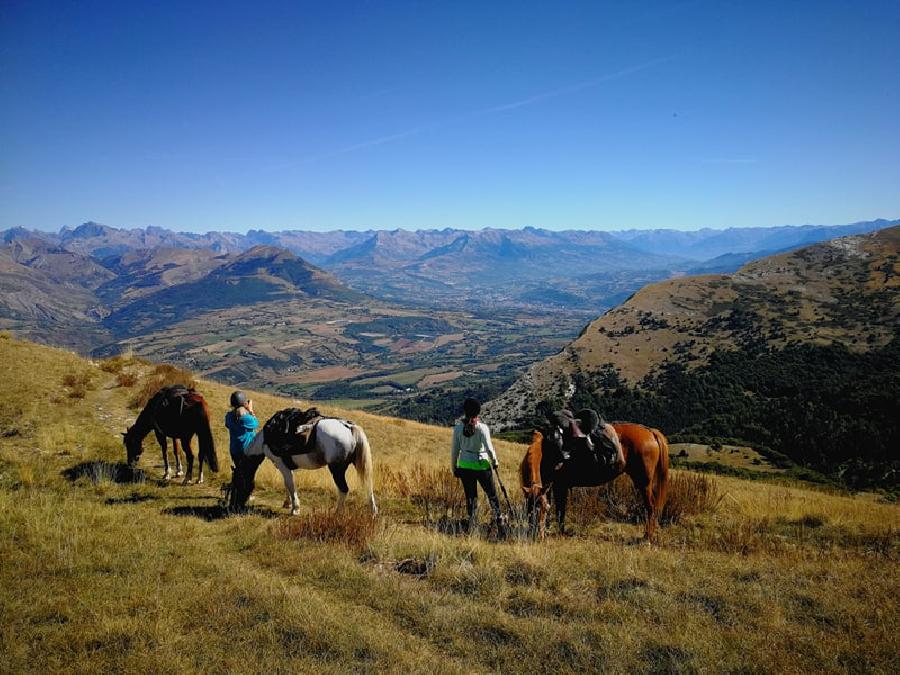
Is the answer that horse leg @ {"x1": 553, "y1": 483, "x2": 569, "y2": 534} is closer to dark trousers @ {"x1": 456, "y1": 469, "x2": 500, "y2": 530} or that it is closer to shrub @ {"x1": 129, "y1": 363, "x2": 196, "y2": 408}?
dark trousers @ {"x1": 456, "y1": 469, "x2": 500, "y2": 530}

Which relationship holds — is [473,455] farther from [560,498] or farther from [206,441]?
[206,441]

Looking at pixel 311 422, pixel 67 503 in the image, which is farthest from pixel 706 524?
pixel 67 503

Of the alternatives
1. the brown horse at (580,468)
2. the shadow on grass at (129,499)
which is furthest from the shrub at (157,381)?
the brown horse at (580,468)

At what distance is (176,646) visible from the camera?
13.6 feet

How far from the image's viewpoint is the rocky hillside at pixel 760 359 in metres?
70.6

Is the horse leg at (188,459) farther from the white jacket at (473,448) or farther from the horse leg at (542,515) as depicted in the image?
the horse leg at (542,515)

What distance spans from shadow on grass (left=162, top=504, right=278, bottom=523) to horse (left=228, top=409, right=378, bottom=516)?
203 mm

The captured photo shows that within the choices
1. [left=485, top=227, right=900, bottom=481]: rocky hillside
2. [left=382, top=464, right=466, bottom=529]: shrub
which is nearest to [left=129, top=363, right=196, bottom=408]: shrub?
[left=382, top=464, right=466, bottom=529]: shrub

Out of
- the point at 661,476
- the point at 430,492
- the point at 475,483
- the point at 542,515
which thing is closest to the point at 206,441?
the point at 430,492

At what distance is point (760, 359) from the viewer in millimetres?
98875

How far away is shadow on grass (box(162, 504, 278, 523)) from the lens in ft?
26.2

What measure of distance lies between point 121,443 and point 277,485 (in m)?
5.10

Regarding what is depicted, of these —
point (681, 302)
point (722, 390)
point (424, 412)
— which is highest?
point (681, 302)

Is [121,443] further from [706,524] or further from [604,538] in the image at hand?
[706,524]
